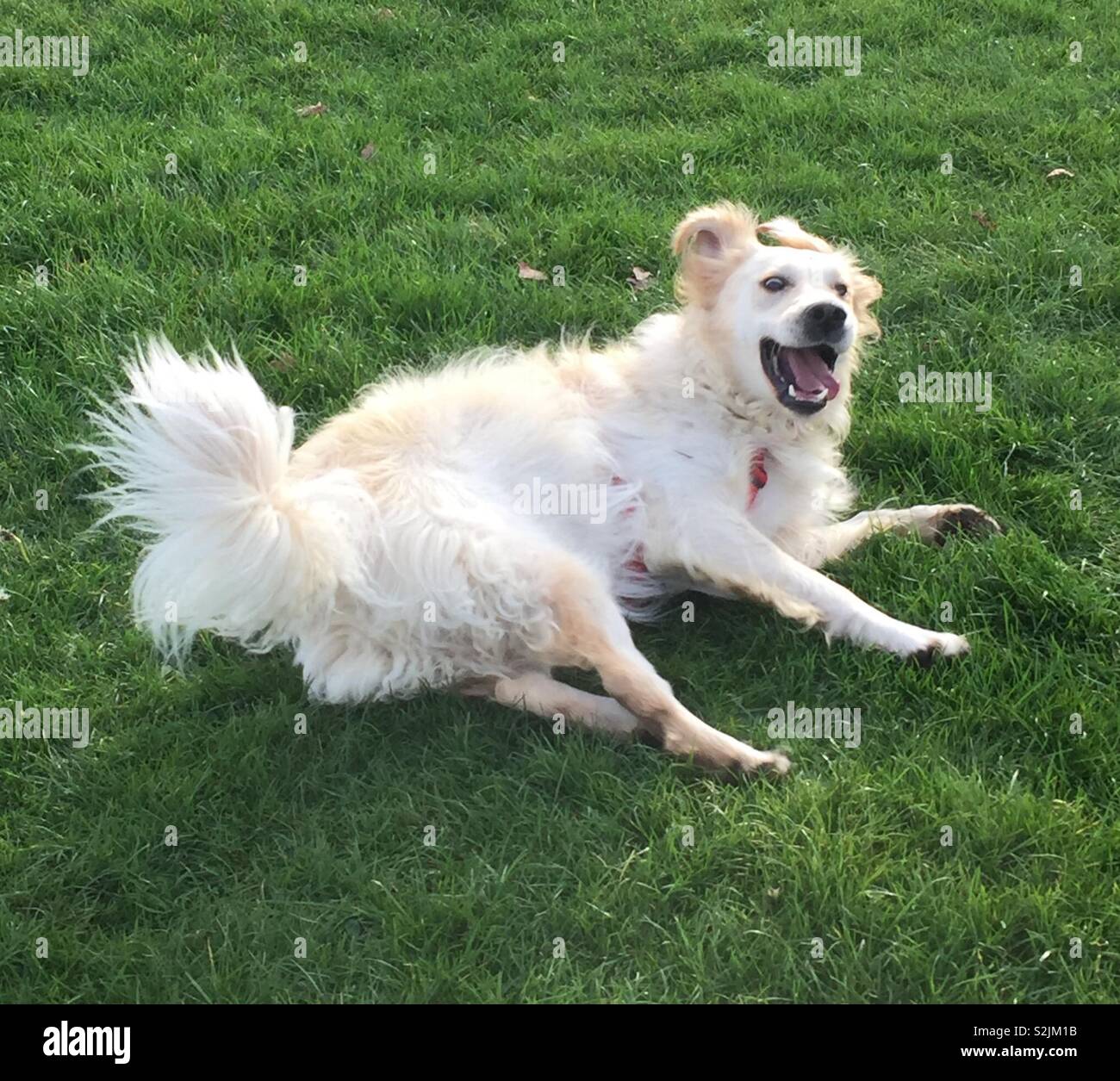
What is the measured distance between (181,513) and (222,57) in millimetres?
5355

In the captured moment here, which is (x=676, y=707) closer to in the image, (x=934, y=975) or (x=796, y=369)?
(x=934, y=975)

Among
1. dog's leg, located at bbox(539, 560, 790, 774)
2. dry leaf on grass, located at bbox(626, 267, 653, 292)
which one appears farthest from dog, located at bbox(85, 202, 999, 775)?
dry leaf on grass, located at bbox(626, 267, 653, 292)

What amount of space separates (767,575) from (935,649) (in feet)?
2.01

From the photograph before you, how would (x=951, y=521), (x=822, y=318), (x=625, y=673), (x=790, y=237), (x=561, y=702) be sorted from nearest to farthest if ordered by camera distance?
(x=625, y=673)
(x=561, y=702)
(x=822, y=318)
(x=951, y=521)
(x=790, y=237)

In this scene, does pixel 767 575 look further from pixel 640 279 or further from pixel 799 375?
pixel 640 279

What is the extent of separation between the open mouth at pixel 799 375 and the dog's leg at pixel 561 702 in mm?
1388

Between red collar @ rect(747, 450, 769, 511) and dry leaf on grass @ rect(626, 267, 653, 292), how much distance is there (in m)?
1.79

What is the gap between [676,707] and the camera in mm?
3457

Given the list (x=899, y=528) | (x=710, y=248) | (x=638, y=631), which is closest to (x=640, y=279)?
(x=710, y=248)

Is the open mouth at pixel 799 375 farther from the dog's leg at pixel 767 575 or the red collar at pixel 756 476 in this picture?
the dog's leg at pixel 767 575

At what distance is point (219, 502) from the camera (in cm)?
335

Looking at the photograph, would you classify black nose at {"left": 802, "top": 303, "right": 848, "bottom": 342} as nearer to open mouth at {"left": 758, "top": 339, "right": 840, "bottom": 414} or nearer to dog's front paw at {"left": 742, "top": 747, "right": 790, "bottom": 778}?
open mouth at {"left": 758, "top": 339, "right": 840, "bottom": 414}

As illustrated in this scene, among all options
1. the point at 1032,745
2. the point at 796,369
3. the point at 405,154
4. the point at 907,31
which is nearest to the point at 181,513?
the point at 796,369

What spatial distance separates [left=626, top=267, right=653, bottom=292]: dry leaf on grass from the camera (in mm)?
5785
